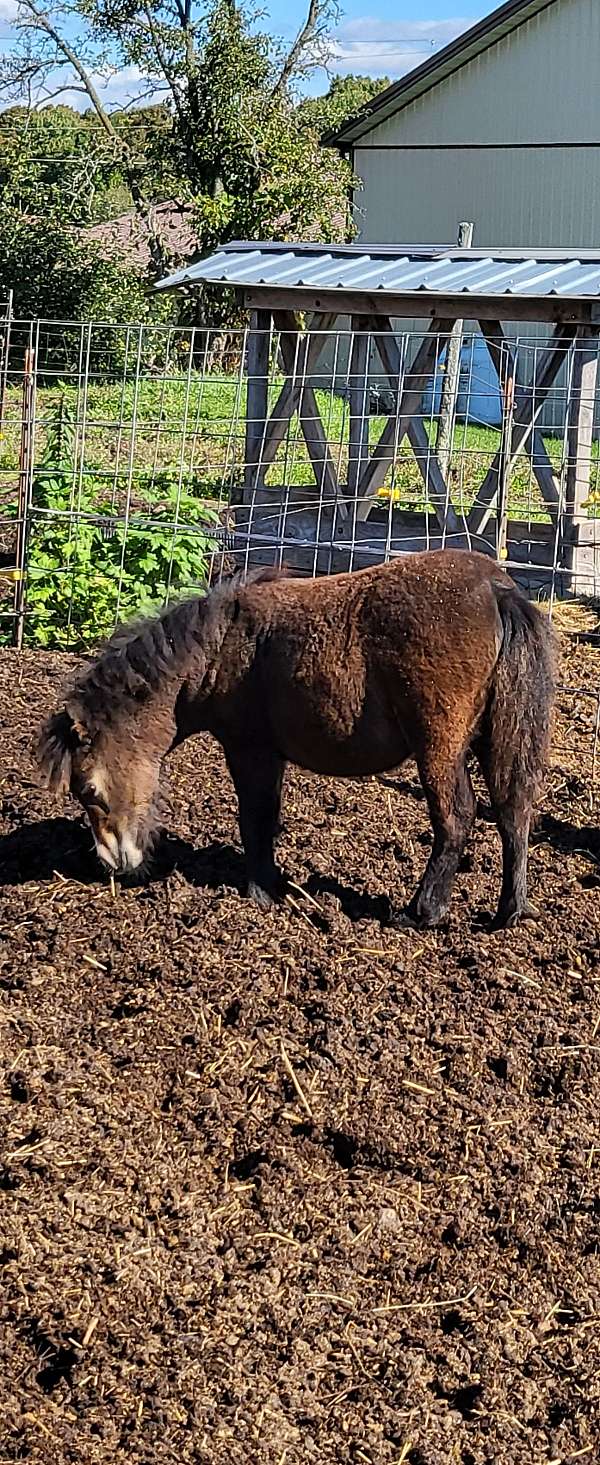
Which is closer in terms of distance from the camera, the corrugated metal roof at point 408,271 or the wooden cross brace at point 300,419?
the corrugated metal roof at point 408,271

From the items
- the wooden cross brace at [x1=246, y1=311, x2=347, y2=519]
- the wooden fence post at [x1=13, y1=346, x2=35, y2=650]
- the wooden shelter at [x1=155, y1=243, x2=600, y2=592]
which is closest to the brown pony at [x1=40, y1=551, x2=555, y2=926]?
the wooden fence post at [x1=13, y1=346, x2=35, y2=650]

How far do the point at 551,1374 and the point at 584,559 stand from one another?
8.52m

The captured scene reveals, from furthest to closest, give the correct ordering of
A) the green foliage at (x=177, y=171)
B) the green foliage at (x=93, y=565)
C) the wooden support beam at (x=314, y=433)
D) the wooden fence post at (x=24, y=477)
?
the green foliage at (x=177, y=171) < the wooden support beam at (x=314, y=433) < the wooden fence post at (x=24, y=477) < the green foliage at (x=93, y=565)

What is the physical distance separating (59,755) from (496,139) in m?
24.2

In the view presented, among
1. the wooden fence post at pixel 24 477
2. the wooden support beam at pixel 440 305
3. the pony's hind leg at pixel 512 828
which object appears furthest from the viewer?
the wooden support beam at pixel 440 305

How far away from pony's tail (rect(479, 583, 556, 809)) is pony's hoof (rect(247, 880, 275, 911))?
102 centimetres

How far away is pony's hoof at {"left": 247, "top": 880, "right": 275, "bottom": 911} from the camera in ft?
20.2

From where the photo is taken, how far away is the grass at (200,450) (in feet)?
38.0

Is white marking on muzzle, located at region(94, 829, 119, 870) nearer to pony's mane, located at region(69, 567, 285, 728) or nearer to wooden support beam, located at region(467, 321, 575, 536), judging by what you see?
pony's mane, located at region(69, 567, 285, 728)

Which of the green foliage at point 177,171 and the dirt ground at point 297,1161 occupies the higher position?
the green foliage at point 177,171

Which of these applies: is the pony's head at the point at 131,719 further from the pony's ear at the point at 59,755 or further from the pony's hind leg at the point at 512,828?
the pony's hind leg at the point at 512,828

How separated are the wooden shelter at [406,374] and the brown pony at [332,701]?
15.0 ft

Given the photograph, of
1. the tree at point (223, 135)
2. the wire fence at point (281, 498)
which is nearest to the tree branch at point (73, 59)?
the tree at point (223, 135)

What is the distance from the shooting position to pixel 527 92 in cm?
2689
